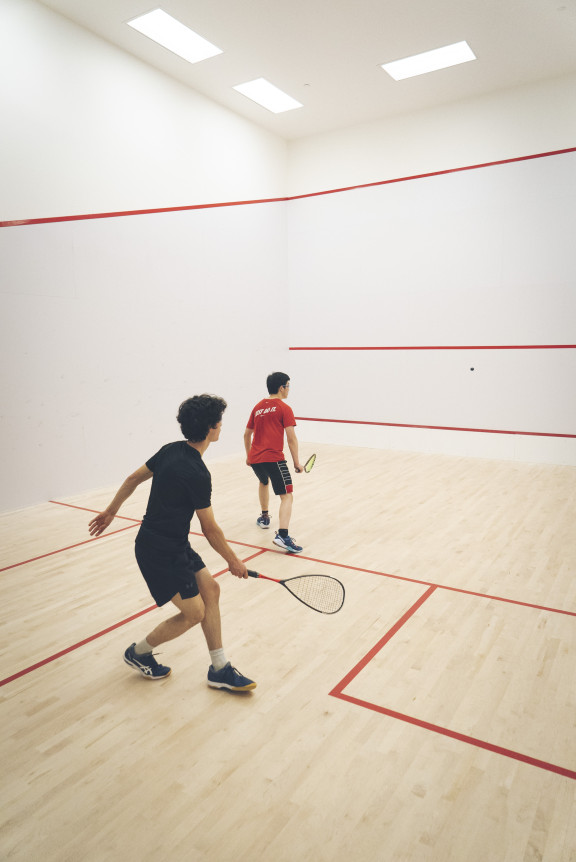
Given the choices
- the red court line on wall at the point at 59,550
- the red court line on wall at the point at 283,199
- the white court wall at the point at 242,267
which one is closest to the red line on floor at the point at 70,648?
the red court line on wall at the point at 59,550

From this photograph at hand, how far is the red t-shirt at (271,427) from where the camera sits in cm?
327

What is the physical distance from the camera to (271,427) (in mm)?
3281

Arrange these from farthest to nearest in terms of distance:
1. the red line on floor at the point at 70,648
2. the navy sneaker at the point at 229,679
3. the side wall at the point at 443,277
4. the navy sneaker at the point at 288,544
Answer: the side wall at the point at 443,277, the navy sneaker at the point at 288,544, the red line on floor at the point at 70,648, the navy sneaker at the point at 229,679

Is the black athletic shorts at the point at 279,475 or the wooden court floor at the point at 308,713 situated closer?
the wooden court floor at the point at 308,713

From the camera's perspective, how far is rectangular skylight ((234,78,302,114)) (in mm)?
5523

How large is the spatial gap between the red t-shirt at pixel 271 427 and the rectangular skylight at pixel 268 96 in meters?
3.69

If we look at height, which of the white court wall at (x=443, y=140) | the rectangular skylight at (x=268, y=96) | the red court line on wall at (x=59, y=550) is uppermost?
the rectangular skylight at (x=268, y=96)

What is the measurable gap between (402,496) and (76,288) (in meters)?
Result: 2.91

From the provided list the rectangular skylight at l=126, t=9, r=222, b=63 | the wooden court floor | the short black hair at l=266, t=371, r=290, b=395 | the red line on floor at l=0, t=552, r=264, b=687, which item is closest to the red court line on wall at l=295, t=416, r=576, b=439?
the wooden court floor

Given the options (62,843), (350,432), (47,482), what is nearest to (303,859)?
(62,843)

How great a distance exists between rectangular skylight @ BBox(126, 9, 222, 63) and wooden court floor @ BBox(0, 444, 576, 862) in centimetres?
382

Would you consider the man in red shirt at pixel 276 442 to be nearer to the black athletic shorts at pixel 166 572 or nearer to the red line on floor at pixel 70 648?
the red line on floor at pixel 70 648

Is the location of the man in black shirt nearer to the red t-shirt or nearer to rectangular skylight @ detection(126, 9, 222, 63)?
the red t-shirt

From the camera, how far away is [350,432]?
Answer: 22.2 ft
